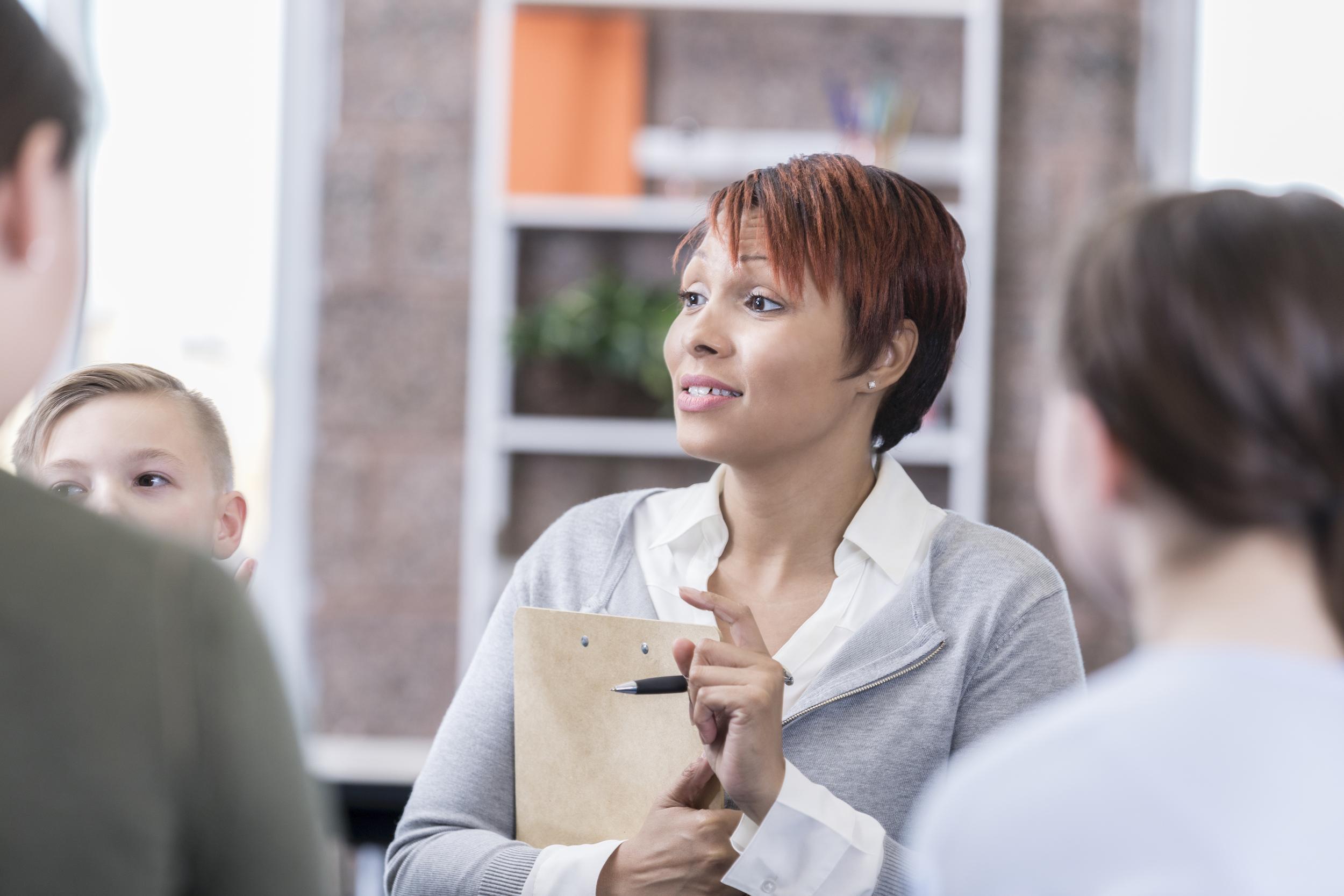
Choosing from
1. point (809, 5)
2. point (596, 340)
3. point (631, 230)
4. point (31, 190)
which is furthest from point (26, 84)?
point (809, 5)

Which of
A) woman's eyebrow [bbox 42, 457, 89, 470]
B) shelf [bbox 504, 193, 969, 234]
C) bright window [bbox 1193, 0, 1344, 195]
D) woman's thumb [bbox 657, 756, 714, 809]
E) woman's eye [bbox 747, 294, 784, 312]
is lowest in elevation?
woman's thumb [bbox 657, 756, 714, 809]

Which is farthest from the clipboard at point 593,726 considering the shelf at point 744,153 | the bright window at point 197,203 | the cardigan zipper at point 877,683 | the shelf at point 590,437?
the bright window at point 197,203

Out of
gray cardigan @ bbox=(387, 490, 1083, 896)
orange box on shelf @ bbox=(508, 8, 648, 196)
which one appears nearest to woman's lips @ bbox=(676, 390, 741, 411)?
gray cardigan @ bbox=(387, 490, 1083, 896)

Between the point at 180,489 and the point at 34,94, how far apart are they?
664 millimetres

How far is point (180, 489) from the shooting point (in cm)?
127

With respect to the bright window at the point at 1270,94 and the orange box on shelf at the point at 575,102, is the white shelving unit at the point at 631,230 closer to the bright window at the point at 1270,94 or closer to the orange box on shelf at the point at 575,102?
the orange box on shelf at the point at 575,102

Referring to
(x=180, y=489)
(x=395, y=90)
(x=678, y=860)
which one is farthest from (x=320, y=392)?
(x=678, y=860)

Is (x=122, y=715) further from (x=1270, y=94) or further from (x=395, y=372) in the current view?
(x=1270, y=94)

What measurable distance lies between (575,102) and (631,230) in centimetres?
37

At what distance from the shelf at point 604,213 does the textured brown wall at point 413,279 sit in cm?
18

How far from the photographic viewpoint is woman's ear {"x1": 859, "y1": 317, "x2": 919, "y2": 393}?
1.43m

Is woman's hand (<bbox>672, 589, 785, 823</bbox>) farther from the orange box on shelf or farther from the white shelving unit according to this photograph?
the orange box on shelf

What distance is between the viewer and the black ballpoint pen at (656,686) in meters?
1.21

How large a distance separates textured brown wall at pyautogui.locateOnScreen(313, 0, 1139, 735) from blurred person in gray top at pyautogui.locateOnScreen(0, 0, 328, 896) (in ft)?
8.54
